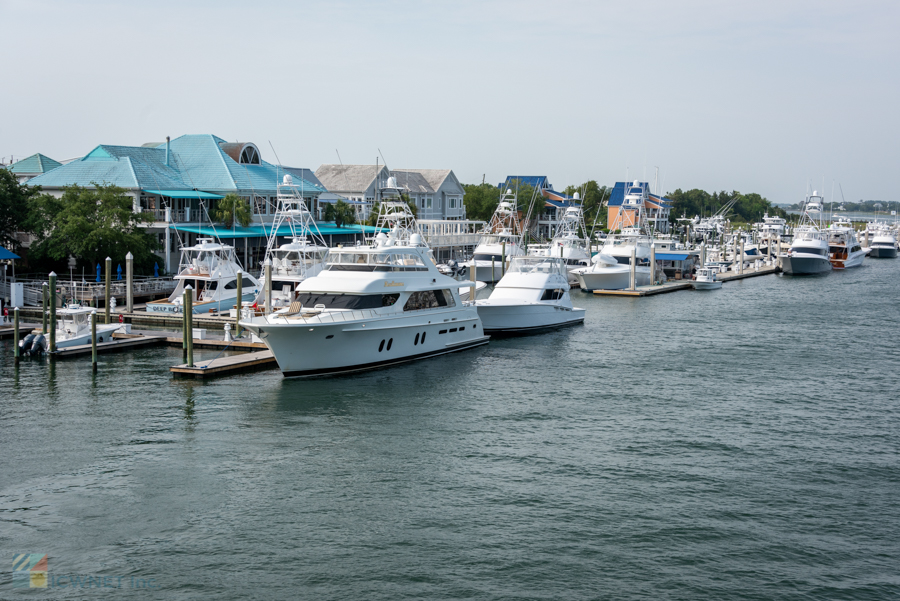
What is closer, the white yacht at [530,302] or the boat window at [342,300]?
the boat window at [342,300]

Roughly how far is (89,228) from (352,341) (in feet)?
86.9

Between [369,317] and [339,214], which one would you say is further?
[339,214]

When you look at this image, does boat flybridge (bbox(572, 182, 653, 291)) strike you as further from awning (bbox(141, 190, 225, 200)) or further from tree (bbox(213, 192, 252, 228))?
awning (bbox(141, 190, 225, 200))

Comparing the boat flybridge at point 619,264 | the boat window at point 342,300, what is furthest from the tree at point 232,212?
the boat flybridge at point 619,264

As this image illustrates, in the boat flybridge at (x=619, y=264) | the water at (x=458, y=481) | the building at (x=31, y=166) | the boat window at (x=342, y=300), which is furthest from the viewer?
the boat flybridge at (x=619, y=264)

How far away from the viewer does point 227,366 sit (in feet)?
110

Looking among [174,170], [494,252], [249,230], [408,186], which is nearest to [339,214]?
[494,252]

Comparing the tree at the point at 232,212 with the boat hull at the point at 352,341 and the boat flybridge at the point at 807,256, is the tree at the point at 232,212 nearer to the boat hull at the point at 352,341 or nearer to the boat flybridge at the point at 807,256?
the boat hull at the point at 352,341

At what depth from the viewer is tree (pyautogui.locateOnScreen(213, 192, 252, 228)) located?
6103 cm

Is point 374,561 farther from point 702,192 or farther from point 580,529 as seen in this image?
point 702,192

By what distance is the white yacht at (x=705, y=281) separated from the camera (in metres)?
76.6

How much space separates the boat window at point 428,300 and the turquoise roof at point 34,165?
46.4 metres

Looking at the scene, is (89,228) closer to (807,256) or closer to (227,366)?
(227,366)

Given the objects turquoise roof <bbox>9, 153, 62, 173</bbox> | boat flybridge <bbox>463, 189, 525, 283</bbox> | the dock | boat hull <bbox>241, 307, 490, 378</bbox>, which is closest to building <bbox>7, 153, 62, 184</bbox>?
turquoise roof <bbox>9, 153, 62, 173</bbox>
